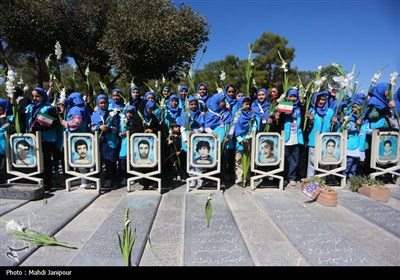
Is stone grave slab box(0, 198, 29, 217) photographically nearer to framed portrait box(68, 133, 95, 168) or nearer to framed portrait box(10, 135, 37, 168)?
framed portrait box(10, 135, 37, 168)

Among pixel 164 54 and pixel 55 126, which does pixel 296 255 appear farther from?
pixel 164 54

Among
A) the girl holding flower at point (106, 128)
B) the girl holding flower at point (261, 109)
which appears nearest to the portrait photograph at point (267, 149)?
the girl holding flower at point (261, 109)

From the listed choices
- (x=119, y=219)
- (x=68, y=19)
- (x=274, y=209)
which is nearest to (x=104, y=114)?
(x=119, y=219)

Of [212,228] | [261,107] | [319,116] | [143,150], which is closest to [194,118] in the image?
[143,150]

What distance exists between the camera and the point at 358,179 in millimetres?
4727

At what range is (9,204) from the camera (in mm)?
4035

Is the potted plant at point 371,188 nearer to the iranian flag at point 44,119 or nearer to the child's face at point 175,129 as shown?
the child's face at point 175,129

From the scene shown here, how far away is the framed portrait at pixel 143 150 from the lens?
461 centimetres

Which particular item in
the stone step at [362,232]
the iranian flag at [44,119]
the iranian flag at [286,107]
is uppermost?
the iranian flag at [286,107]

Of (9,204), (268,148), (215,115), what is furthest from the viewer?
(215,115)

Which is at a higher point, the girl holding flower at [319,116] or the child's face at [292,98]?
the child's face at [292,98]

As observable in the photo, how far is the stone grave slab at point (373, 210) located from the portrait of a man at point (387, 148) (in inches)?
41.6

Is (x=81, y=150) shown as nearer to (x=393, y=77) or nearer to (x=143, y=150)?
(x=143, y=150)

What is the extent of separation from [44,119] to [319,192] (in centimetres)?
437
